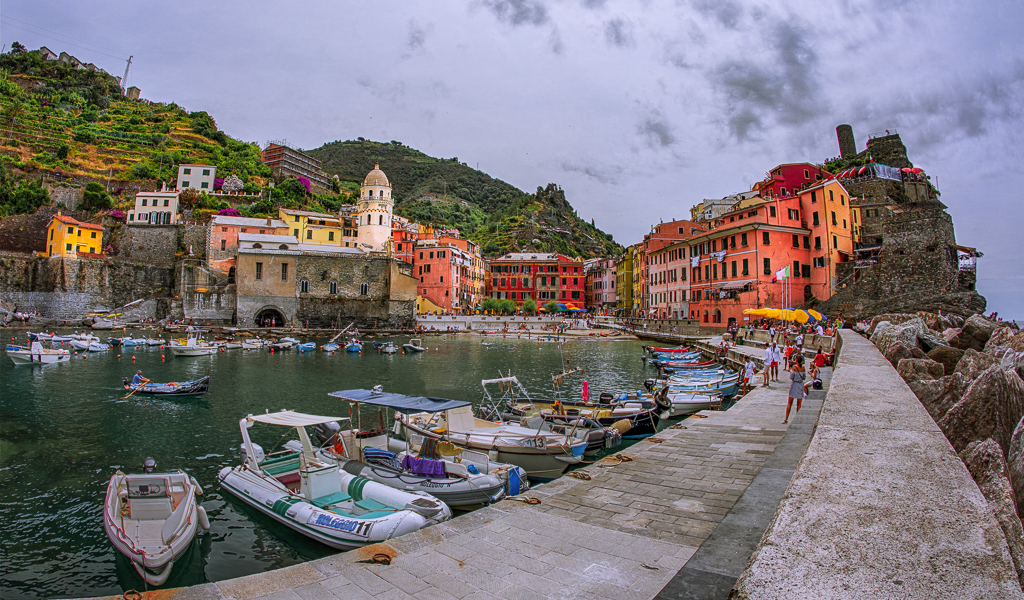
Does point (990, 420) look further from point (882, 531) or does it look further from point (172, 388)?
point (172, 388)

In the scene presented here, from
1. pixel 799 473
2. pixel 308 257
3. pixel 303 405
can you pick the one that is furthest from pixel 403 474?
pixel 308 257

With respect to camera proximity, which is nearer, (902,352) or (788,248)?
(902,352)

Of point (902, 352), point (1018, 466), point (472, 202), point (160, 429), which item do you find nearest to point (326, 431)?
point (160, 429)

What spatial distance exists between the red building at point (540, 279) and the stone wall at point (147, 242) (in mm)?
46010

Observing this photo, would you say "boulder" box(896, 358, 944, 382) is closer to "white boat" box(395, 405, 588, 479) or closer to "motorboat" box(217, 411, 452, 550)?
"white boat" box(395, 405, 588, 479)

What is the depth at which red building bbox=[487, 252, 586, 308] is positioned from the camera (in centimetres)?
8306

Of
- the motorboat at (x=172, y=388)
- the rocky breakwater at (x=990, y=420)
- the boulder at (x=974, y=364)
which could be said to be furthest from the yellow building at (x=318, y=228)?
the rocky breakwater at (x=990, y=420)

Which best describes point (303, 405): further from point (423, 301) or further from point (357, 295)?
point (423, 301)

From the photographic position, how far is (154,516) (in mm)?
8719

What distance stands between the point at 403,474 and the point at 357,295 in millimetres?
54570

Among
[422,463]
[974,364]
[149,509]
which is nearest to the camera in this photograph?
[149,509]

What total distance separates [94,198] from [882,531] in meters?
89.9

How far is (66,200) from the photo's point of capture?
67812 millimetres

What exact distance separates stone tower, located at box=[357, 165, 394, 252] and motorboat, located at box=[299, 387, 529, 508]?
58750 mm
